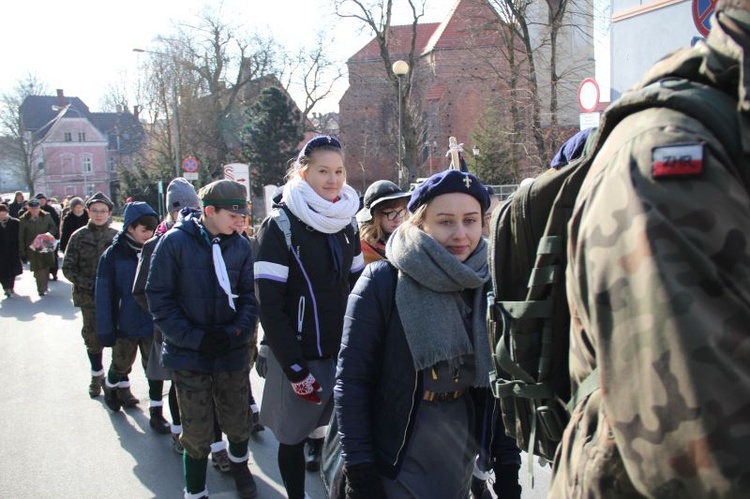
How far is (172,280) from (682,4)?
1052 centimetres

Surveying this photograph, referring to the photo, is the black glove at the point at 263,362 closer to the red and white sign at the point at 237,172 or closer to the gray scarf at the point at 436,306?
the gray scarf at the point at 436,306

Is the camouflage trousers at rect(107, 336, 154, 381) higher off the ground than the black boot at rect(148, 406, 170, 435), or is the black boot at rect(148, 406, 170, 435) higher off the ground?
the camouflage trousers at rect(107, 336, 154, 381)

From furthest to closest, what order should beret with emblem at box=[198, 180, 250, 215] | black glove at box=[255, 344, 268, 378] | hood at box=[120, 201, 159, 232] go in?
hood at box=[120, 201, 159, 232] < beret with emblem at box=[198, 180, 250, 215] < black glove at box=[255, 344, 268, 378]

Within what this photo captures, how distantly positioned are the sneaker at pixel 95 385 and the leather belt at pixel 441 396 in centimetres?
564

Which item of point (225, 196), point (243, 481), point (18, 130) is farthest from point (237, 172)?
point (18, 130)

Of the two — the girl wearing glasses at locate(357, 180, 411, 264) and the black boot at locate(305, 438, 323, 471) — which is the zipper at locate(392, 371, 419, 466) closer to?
the girl wearing glasses at locate(357, 180, 411, 264)

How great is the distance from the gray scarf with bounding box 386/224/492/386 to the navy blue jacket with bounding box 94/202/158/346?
4.22 meters

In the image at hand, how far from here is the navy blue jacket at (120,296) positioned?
6.08 m

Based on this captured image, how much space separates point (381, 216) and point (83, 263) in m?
4.01

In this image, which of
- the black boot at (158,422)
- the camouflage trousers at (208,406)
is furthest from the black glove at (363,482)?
the black boot at (158,422)

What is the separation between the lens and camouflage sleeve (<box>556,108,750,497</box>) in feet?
3.05

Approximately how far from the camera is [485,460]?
8.86 feet

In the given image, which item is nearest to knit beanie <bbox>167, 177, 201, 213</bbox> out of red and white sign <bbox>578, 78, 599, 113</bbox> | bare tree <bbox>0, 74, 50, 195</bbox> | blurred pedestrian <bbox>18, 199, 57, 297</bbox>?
red and white sign <bbox>578, 78, 599, 113</bbox>

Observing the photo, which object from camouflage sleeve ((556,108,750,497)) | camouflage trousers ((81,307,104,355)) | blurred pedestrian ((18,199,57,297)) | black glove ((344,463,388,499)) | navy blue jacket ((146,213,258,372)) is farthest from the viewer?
blurred pedestrian ((18,199,57,297))
